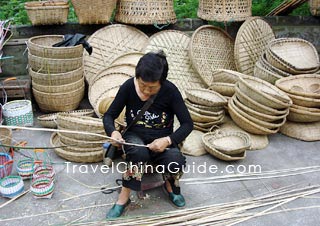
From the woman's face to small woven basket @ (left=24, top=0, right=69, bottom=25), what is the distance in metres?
2.29

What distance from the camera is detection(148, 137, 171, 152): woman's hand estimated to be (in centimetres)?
231

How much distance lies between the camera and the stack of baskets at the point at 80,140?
2.96m

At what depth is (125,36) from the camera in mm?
4391

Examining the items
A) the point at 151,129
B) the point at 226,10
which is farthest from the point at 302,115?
the point at 151,129

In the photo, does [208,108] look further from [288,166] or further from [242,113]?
[288,166]

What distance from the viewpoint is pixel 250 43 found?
4.38 metres

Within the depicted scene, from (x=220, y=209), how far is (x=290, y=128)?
1.49m

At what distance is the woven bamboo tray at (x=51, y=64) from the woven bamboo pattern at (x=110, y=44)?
46 cm

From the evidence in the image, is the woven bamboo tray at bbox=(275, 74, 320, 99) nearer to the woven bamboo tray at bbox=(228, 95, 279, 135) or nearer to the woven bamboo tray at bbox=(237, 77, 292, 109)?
the woven bamboo tray at bbox=(237, 77, 292, 109)

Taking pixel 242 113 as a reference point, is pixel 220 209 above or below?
below

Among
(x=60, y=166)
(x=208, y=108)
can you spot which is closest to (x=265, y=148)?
(x=208, y=108)

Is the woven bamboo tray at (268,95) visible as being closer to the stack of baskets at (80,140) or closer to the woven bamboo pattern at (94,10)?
the stack of baskets at (80,140)

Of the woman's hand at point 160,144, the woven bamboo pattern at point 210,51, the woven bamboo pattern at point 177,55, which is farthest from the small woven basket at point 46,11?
the woman's hand at point 160,144

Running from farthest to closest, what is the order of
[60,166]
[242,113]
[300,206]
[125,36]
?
[125,36]
[242,113]
[60,166]
[300,206]
